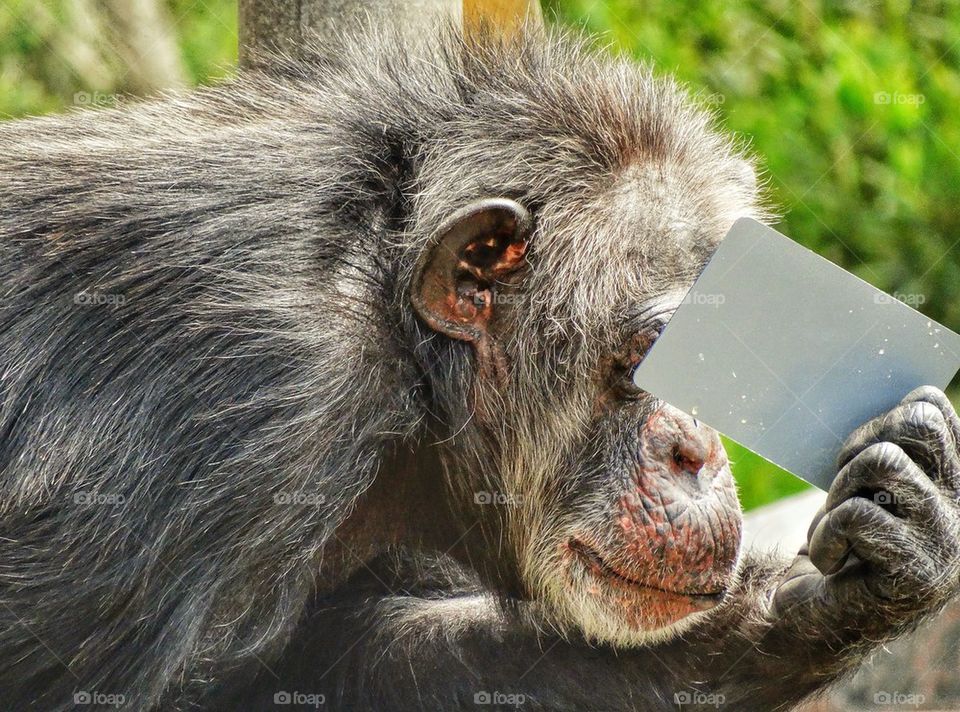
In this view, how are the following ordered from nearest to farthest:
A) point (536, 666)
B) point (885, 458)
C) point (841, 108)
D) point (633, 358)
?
point (885, 458), point (633, 358), point (536, 666), point (841, 108)

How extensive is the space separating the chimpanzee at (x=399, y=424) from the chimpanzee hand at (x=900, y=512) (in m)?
0.01

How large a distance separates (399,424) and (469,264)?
1.67ft

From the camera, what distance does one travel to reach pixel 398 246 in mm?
3680

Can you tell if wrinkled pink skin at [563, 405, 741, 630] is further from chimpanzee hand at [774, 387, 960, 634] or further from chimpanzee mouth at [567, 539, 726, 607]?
chimpanzee hand at [774, 387, 960, 634]

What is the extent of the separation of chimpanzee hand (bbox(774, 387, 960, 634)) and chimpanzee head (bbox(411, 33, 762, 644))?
343mm

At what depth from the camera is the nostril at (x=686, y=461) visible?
143 inches

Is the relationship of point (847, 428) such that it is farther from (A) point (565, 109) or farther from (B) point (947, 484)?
(A) point (565, 109)

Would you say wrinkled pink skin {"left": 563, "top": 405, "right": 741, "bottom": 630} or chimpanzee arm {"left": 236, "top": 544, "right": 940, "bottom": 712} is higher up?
wrinkled pink skin {"left": 563, "top": 405, "right": 741, "bottom": 630}

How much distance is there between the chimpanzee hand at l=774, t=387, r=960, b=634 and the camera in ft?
11.2

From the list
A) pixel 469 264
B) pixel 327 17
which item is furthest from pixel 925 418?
pixel 327 17

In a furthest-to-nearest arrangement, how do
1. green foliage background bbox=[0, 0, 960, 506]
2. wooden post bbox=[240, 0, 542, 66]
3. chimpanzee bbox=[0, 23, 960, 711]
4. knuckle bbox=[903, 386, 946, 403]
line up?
1. green foliage background bbox=[0, 0, 960, 506]
2. wooden post bbox=[240, 0, 542, 66]
3. knuckle bbox=[903, 386, 946, 403]
4. chimpanzee bbox=[0, 23, 960, 711]

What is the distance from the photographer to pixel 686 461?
12.0ft

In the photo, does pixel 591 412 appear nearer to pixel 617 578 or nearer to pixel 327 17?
pixel 617 578

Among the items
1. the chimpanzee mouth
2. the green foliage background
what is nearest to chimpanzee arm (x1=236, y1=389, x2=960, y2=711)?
the chimpanzee mouth
